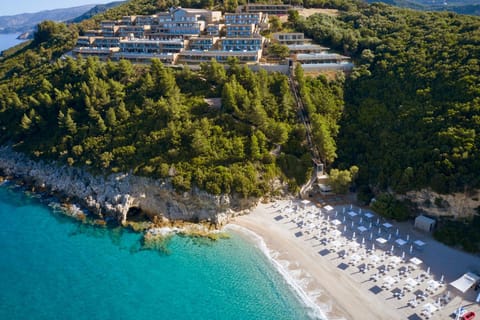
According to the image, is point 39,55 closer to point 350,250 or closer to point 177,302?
point 177,302

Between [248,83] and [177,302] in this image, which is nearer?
[177,302]

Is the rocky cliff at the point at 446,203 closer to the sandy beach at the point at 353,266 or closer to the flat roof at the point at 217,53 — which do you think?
the sandy beach at the point at 353,266

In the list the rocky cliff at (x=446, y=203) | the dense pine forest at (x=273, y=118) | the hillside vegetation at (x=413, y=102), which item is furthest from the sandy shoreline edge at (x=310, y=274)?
the hillside vegetation at (x=413, y=102)

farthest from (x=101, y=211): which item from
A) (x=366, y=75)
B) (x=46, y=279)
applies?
(x=366, y=75)

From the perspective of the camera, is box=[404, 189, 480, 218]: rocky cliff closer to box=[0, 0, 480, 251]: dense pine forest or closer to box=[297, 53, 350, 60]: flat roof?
box=[0, 0, 480, 251]: dense pine forest

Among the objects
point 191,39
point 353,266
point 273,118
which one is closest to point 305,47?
point 273,118

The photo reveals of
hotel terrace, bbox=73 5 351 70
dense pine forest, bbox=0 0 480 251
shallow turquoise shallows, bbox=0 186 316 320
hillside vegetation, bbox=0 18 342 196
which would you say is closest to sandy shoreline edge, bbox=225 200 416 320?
shallow turquoise shallows, bbox=0 186 316 320

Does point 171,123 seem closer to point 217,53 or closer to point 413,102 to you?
point 217,53
